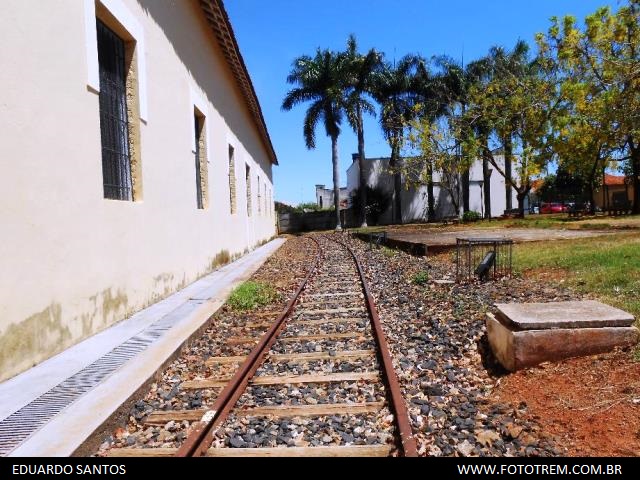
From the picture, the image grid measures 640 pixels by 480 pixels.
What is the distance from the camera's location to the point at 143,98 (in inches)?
281

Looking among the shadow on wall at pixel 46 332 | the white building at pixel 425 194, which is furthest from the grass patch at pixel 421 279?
the white building at pixel 425 194

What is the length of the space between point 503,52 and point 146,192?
3523 cm

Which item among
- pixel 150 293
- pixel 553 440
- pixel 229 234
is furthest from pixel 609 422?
pixel 229 234

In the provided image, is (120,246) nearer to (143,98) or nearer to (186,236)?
(143,98)

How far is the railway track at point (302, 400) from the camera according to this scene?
3150 mm

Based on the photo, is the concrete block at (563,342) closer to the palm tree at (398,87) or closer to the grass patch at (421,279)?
the grass patch at (421,279)

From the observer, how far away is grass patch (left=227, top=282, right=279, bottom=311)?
7642mm

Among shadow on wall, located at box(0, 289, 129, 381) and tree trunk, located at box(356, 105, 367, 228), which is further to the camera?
tree trunk, located at box(356, 105, 367, 228)

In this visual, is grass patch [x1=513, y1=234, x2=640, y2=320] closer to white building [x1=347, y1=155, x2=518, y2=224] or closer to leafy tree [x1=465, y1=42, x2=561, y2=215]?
leafy tree [x1=465, y1=42, x2=561, y2=215]

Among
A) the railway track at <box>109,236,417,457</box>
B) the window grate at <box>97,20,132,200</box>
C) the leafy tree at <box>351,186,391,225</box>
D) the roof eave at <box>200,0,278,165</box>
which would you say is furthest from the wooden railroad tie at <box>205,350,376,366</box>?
the leafy tree at <box>351,186,391,225</box>

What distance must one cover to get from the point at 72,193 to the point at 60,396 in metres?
2.07

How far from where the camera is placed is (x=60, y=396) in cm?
375

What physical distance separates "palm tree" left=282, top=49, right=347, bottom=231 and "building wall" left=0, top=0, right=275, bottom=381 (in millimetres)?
29353

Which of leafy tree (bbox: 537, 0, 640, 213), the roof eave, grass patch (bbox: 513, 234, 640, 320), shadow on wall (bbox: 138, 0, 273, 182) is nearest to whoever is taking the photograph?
grass patch (bbox: 513, 234, 640, 320)
